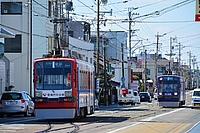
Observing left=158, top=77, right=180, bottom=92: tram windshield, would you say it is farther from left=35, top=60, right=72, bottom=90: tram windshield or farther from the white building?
left=35, top=60, right=72, bottom=90: tram windshield

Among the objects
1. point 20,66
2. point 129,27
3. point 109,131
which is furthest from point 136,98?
point 109,131

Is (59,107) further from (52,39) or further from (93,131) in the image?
(52,39)

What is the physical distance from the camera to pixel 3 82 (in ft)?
144

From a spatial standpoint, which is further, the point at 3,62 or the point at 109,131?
the point at 3,62

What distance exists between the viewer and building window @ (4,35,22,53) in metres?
50.7

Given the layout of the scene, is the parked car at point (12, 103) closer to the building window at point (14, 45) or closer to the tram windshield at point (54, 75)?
the tram windshield at point (54, 75)

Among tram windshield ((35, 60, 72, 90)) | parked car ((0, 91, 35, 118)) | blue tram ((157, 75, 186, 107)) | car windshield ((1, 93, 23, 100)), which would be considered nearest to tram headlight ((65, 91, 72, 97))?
tram windshield ((35, 60, 72, 90))

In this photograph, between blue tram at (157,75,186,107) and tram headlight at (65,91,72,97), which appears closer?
tram headlight at (65,91,72,97)

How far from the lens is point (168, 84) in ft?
154

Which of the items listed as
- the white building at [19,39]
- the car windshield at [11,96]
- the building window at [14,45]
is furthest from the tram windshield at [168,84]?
the car windshield at [11,96]

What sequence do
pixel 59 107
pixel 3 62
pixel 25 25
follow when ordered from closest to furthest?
1. pixel 59 107
2. pixel 3 62
3. pixel 25 25

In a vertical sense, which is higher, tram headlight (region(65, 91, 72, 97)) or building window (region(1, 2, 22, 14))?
building window (region(1, 2, 22, 14))

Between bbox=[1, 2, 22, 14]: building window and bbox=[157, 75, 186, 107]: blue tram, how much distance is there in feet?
52.4

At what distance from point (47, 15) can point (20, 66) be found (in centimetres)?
684
